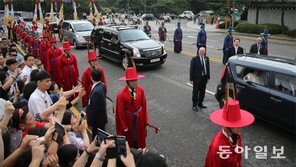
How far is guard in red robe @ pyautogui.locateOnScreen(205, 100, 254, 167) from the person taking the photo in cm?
398

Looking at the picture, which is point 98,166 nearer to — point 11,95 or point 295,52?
point 11,95

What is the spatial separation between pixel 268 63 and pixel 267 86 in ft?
1.70

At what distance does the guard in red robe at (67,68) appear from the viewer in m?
9.51

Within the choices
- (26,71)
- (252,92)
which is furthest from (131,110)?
(26,71)

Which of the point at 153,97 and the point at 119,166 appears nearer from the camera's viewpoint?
the point at 119,166

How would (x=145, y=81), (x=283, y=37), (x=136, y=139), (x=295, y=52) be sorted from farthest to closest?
(x=283, y=37)
(x=295, y=52)
(x=145, y=81)
(x=136, y=139)

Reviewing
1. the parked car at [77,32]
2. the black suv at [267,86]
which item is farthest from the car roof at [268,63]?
the parked car at [77,32]

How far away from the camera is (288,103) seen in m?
6.89

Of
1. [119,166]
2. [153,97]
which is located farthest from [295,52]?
[119,166]

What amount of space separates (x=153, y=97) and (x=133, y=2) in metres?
65.9

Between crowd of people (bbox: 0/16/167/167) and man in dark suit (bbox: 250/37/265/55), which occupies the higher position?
man in dark suit (bbox: 250/37/265/55)

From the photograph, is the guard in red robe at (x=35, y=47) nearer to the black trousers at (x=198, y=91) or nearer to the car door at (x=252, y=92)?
the black trousers at (x=198, y=91)

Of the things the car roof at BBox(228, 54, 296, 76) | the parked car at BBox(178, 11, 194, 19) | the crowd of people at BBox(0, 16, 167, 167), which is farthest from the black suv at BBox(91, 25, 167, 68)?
the parked car at BBox(178, 11, 194, 19)

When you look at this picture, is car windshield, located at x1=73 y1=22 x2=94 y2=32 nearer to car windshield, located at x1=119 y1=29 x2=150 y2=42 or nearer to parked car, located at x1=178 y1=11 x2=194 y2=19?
car windshield, located at x1=119 y1=29 x2=150 y2=42
